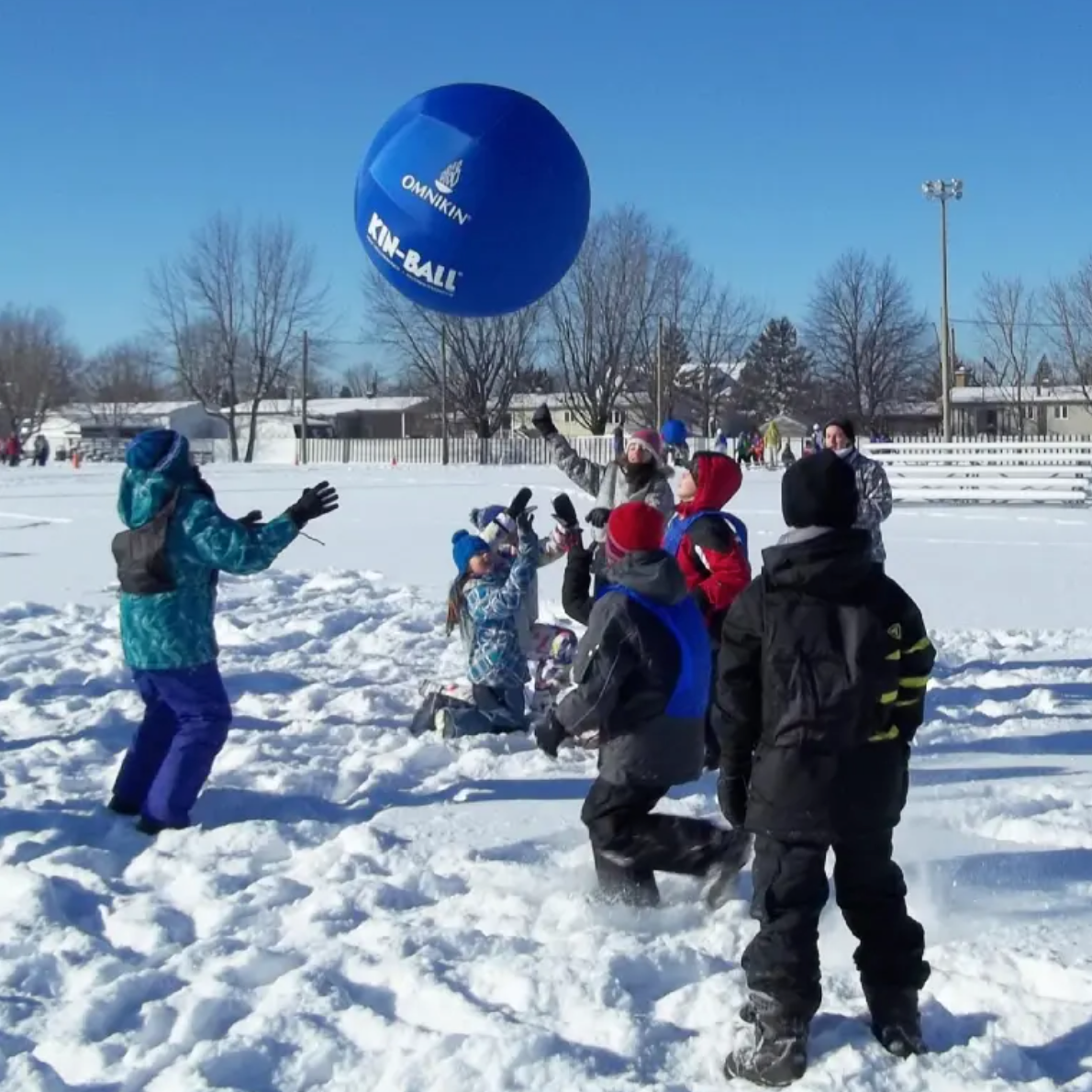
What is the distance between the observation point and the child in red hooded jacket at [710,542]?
589 centimetres

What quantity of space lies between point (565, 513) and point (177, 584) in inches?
70.5

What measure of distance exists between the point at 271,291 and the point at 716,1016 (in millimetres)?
62736

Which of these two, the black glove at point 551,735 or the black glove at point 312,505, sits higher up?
the black glove at point 312,505

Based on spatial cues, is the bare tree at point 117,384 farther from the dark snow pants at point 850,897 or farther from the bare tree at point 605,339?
the dark snow pants at point 850,897

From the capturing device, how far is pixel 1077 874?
4617 mm

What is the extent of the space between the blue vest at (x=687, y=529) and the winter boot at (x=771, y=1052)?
2886 mm

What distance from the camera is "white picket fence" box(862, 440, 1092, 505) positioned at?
25031mm

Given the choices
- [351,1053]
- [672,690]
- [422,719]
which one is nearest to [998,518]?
[422,719]

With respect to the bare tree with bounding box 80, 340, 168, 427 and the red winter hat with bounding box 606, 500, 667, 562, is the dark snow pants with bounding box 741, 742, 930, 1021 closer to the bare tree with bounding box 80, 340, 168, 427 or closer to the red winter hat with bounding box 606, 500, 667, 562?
the red winter hat with bounding box 606, 500, 667, 562

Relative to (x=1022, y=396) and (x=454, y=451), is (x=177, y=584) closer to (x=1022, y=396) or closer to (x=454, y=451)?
(x=454, y=451)

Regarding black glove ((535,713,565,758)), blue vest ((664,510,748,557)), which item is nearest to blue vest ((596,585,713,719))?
black glove ((535,713,565,758))

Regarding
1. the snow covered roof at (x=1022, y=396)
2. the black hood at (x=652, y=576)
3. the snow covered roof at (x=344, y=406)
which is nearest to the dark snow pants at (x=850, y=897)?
the black hood at (x=652, y=576)

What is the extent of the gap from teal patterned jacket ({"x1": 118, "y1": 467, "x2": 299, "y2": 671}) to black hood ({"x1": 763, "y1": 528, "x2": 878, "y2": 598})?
2423 millimetres

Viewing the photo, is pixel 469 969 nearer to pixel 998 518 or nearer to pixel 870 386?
pixel 998 518
